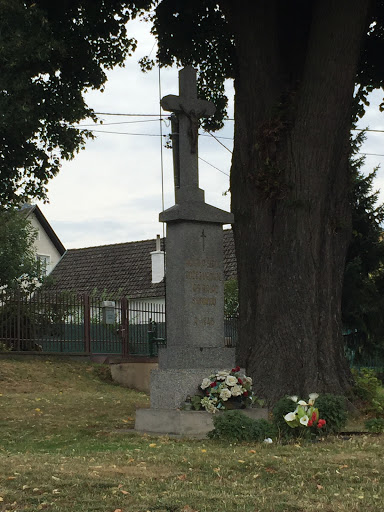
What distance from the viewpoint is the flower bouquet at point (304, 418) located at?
407 inches

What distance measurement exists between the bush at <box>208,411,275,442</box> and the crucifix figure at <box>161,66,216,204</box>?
3552 millimetres

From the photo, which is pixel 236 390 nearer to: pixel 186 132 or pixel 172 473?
pixel 172 473

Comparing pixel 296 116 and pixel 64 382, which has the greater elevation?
pixel 296 116

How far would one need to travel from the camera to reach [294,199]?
549 inches

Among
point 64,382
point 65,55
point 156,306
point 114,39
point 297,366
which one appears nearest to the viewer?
point 297,366

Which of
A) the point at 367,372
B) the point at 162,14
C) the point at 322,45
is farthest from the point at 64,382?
the point at 322,45

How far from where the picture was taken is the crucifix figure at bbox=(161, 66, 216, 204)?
12.8m

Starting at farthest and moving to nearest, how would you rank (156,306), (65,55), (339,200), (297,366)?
1. (156,306)
2. (65,55)
3. (339,200)
4. (297,366)

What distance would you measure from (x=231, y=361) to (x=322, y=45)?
5.22 meters

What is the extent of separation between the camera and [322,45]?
46.1 feet

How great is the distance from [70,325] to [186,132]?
11.4 metres

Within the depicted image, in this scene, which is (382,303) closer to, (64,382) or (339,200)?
(339,200)

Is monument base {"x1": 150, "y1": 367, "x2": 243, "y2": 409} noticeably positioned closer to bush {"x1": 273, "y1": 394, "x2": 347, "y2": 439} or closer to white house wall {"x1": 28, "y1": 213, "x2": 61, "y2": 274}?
bush {"x1": 273, "y1": 394, "x2": 347, "y2": 439}

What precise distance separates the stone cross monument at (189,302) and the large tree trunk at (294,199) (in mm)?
1411
